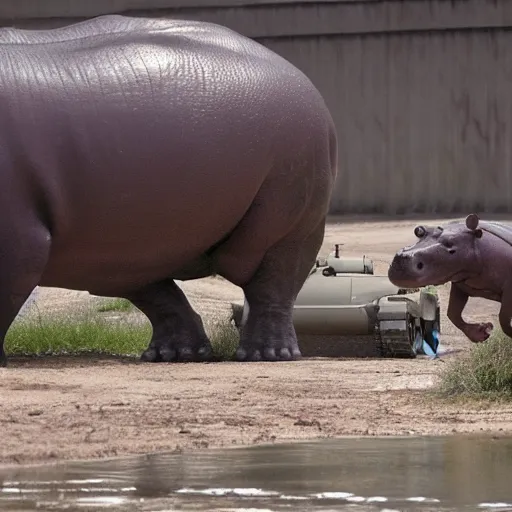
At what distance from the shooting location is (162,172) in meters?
9.49

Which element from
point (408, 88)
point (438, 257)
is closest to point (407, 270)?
point (438, 257)

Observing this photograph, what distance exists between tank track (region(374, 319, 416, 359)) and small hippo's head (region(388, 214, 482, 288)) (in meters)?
3.26

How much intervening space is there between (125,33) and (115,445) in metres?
4.60

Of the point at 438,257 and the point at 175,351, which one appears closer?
the point at 438,257

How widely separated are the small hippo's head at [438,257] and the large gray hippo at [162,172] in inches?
99.6

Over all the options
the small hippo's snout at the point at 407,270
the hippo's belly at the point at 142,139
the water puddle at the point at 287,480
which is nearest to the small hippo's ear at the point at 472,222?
the small hippo's snout at the point at 407,270

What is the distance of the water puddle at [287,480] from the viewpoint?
15.8 feet

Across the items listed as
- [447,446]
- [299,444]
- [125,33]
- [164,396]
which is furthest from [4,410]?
[125,33]

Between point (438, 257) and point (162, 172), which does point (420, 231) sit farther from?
point (162, 172)

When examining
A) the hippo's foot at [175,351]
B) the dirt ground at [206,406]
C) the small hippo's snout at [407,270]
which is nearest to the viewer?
the dirt ground at [206,406]

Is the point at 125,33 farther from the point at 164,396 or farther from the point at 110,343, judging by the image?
the point at 164,396

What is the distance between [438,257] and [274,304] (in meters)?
3.32

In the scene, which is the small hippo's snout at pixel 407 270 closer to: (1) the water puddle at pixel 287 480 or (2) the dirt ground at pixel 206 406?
(2) the dirt ground at pixel 206 406

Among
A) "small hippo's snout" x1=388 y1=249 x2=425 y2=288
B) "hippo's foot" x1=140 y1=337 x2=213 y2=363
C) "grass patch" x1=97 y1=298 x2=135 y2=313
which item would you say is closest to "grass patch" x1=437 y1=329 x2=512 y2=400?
"small hippo's snout" x1=388 y1=249 x2=425 y2=288
